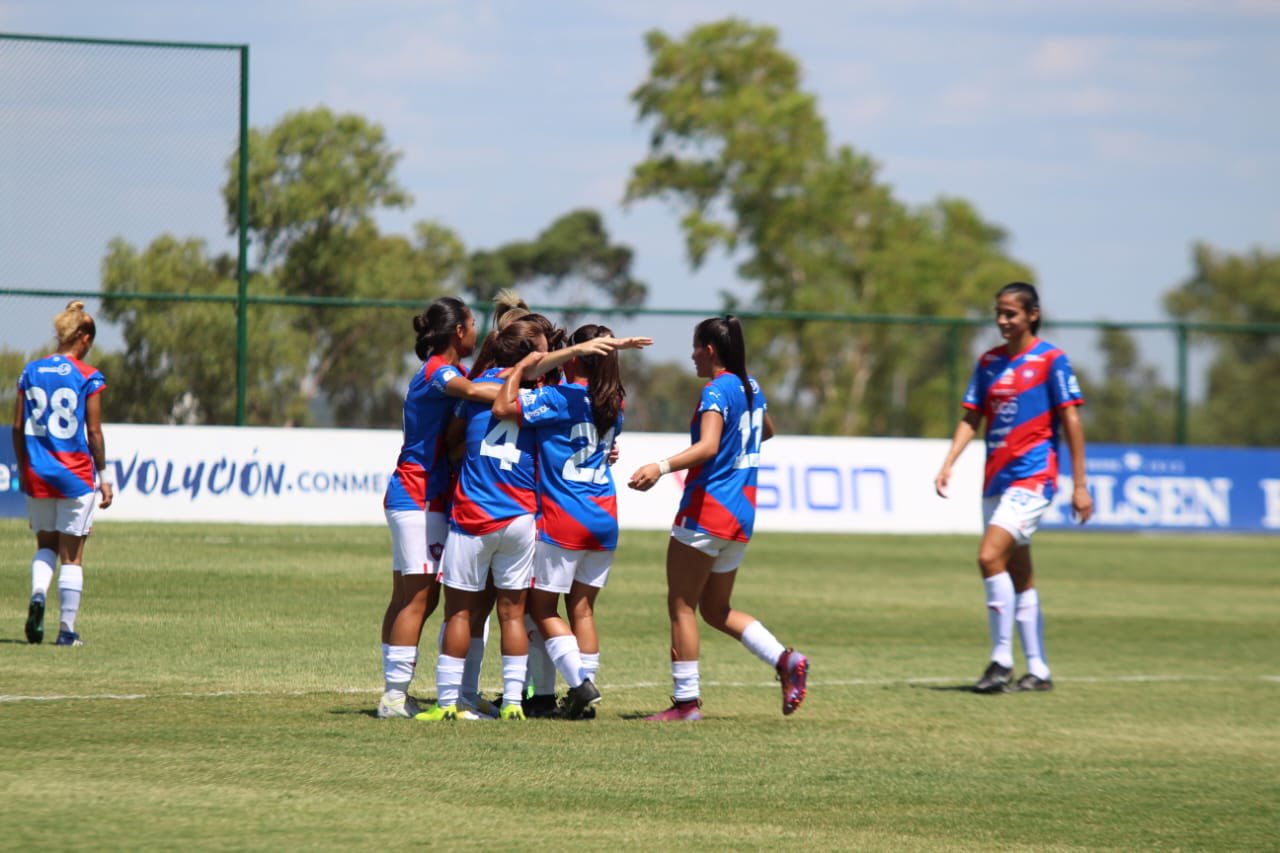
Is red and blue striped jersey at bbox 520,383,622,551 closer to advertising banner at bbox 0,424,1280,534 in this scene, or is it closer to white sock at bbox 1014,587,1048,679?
white sock at bbox 1014,587,1048,679

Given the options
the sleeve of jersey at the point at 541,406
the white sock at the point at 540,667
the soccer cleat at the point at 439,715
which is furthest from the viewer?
the white sock at the point at 540,667

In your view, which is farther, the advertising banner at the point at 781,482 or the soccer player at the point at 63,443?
the advertising banner at the point at 781,482

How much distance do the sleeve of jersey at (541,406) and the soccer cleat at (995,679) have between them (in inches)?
131

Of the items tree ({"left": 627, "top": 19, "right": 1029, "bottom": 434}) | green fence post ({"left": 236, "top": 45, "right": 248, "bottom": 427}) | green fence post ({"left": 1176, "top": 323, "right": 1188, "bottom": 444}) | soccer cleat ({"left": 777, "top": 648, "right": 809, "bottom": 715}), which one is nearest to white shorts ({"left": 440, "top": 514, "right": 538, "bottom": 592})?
Result: soccer cleat ({"left": 777, "top": 648, "right": 809, "bottom": 715})

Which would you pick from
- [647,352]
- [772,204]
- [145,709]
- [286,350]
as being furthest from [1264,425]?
[145,709]

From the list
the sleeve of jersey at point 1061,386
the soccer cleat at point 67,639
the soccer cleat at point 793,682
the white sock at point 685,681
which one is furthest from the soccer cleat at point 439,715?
the sleeve of jersey at point 1061,386

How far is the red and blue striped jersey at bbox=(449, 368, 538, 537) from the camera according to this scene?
7.59 m

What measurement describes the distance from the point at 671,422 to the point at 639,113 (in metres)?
28.6

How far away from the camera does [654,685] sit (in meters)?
9.45

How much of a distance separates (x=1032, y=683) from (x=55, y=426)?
223 inches

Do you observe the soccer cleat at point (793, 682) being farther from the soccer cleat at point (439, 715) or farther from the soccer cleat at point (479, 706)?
the soccer cleat at point (439, 715)

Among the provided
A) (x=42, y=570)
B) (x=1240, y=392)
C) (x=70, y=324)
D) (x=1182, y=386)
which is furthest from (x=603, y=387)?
(x=1240, y=392)

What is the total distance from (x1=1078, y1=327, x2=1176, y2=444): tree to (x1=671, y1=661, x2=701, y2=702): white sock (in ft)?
76.0

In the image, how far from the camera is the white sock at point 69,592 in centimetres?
1001
